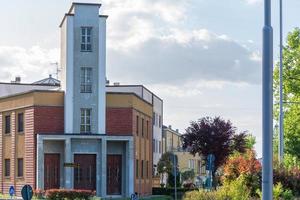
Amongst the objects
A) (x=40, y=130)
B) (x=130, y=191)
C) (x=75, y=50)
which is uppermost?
(x=75, y=50)

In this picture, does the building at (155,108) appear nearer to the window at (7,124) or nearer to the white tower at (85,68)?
the window at (7,124)

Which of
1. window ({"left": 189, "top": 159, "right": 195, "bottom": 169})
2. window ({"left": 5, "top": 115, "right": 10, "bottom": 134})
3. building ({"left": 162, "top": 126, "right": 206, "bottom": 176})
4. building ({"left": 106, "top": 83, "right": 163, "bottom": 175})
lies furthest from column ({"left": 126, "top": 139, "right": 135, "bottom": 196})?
window ({"left": 189, "top": 159, "right": 195, "bottom": 169})

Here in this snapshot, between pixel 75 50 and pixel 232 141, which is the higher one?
pixel 75 50

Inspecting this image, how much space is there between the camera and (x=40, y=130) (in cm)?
5506

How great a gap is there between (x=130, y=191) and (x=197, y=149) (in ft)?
27.7

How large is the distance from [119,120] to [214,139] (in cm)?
882

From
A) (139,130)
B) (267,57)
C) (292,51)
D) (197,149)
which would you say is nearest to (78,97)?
(139,130)

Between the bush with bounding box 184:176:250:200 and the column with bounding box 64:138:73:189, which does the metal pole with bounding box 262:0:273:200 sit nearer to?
the bush with bounding box 184:176:250:200

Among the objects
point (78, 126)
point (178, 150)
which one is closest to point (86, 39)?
point (78, 126)

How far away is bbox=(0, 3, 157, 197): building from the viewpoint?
55.0 metres

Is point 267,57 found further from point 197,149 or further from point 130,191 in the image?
point 197,149

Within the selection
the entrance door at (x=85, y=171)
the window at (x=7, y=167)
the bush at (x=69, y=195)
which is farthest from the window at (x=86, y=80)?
the bush at (x=69, y=195)

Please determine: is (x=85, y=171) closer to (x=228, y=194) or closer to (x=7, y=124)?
(x=7, y=124)

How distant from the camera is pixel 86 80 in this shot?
56188mm
